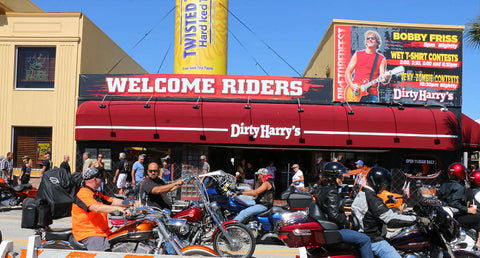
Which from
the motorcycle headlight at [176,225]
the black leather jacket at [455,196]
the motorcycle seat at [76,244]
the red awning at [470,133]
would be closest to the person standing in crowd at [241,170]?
the red awning at [470,133]

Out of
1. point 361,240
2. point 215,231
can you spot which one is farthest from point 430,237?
point 215,231

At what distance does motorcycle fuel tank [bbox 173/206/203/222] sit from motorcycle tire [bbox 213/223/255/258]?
41 centimetres

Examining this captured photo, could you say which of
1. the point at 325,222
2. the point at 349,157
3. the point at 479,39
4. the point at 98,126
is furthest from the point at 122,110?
the point at 325,222

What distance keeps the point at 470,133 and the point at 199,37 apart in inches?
449

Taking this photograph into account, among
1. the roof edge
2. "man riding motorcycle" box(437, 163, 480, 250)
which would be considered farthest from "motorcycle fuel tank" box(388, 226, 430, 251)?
the roof edge

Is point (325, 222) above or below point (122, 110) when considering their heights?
below

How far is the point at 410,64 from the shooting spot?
1748cm

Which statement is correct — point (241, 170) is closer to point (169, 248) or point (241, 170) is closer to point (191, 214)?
point (191, 214)

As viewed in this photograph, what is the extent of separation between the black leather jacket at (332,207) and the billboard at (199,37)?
15210 mm

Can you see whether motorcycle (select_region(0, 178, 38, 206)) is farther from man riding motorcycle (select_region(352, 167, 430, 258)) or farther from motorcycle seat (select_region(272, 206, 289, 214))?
man riding motorcycle (select_region(352, 167, 430, 258))

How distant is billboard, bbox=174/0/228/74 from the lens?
1977cm

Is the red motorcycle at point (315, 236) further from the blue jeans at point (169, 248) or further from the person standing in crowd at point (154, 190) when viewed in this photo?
the person standing in crowd at point (154, 190)

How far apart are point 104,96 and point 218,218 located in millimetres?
11379

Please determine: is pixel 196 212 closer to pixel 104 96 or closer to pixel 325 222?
pixel 325 222
